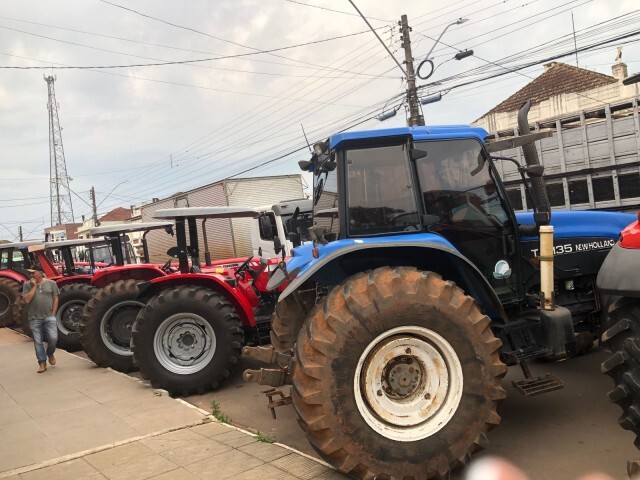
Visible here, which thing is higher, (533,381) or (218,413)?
(533,381)

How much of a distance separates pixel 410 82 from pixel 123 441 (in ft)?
44.6

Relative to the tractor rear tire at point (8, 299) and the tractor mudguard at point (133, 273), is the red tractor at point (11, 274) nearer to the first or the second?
the tractor rear tire at point (8, 299)

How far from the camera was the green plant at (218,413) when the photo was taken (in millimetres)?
4938

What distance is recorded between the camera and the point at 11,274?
13.1 meters

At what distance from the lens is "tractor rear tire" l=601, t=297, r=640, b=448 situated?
2768 millimetres

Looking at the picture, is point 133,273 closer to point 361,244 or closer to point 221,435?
point 221,435

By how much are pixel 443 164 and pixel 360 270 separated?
3.59 feet

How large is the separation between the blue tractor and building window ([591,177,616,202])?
14.9ft

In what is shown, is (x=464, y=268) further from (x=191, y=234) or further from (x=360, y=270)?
(x=191, y=234)

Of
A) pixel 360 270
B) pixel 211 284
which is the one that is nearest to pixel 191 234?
pixel 211 284

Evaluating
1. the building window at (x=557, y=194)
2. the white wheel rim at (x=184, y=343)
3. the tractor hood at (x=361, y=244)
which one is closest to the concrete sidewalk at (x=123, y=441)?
the white wheel rim at (x=184, y=343)

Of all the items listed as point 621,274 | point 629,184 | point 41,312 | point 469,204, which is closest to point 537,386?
point 621,274

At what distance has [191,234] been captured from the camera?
23.8 feet

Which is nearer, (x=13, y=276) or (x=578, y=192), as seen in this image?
(x=578, y=192)
